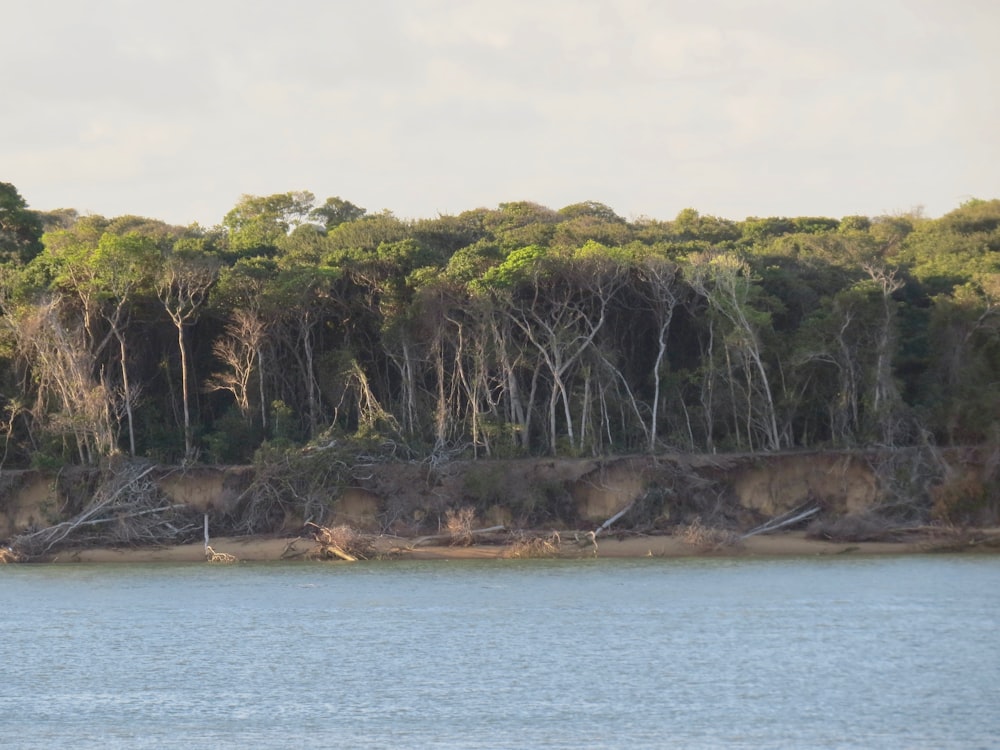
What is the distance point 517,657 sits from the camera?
77.3ft

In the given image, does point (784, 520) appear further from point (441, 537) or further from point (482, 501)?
point (441, 537)

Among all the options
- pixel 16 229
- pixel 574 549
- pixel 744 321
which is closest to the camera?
pixel 574 549

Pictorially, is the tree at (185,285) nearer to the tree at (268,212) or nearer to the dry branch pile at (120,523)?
the dry branch pile at (120,523)

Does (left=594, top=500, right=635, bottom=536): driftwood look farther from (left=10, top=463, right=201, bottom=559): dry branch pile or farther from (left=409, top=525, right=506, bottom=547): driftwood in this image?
(left=10, top=463, right=201, bottom=559): dry branch pile

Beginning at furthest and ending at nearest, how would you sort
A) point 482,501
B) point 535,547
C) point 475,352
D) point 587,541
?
point 475,352 → point 482,501 → point 587,541 → point 535,547

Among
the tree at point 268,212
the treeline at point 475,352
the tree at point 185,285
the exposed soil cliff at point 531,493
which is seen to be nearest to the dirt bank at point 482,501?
the exposed soil cliff at point 531,493

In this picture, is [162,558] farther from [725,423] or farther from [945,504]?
[945,504]

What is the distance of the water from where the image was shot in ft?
60.2

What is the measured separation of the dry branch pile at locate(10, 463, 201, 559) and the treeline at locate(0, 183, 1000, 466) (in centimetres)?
127

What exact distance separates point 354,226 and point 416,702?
34.3 m

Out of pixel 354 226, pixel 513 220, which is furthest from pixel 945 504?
pixel 513 220

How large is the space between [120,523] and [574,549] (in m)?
12.4

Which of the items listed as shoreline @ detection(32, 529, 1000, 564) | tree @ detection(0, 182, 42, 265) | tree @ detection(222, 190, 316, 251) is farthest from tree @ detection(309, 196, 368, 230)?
shoreline @ detection(32, 529, 1000, 564)

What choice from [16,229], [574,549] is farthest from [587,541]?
[16,229]
